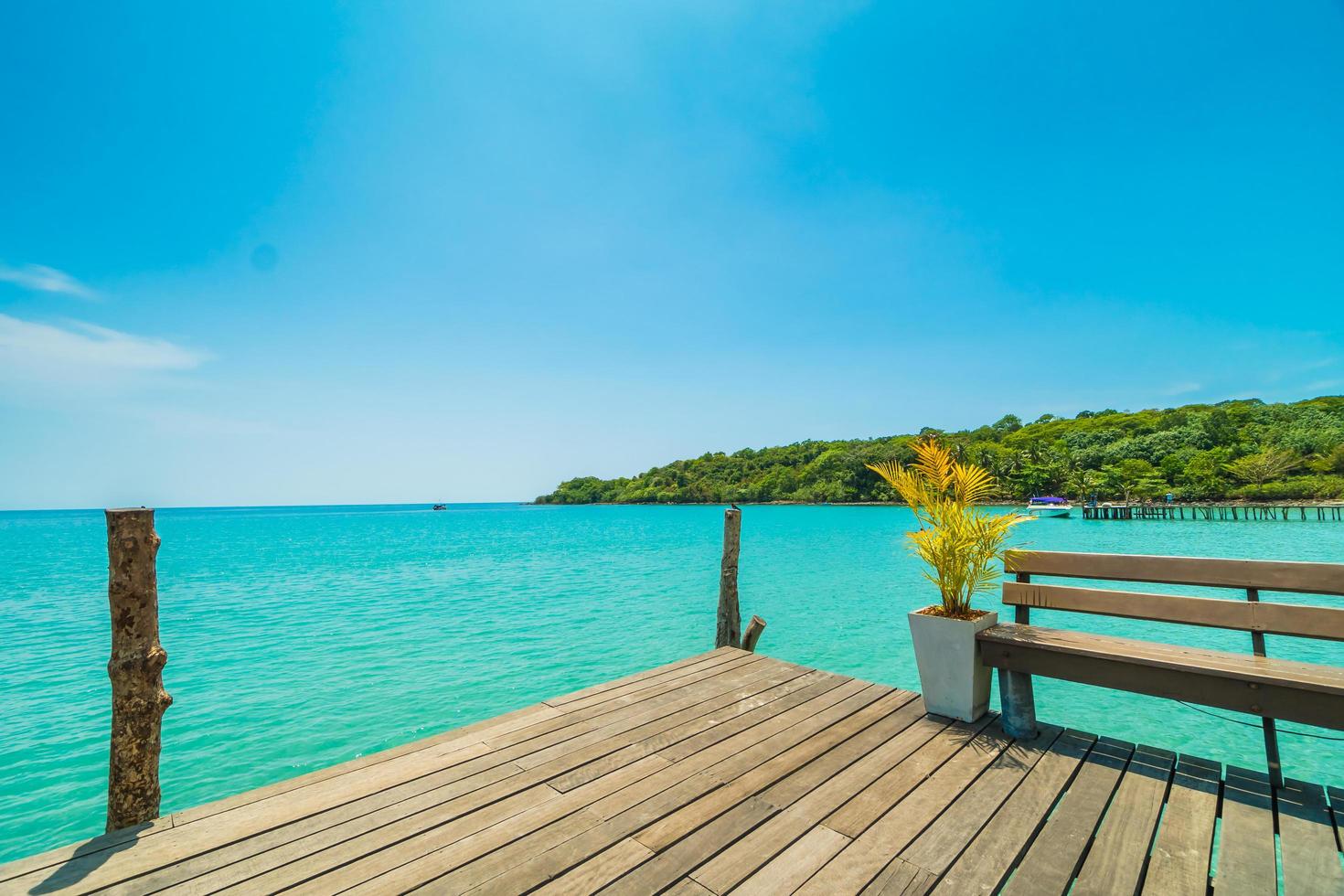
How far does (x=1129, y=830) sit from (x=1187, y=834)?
218 millimetres

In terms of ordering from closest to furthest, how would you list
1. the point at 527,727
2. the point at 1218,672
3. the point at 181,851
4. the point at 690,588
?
the point at 181,851, the point at 1218,672, the point at 527,727, the point at 690,588

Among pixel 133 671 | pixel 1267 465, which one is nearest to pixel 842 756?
pixel 133 671

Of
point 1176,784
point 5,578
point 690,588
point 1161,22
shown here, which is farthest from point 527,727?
point 5,578

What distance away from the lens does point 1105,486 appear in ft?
220

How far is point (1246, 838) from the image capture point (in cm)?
230

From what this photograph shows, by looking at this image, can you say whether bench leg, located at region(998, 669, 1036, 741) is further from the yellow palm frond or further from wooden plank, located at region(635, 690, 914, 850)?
wooden plank, located at region(635, 690, 914, 850)

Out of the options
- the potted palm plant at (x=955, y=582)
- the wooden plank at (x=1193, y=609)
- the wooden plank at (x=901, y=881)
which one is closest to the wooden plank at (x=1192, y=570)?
the wooden plank at (x=1193, y=609)

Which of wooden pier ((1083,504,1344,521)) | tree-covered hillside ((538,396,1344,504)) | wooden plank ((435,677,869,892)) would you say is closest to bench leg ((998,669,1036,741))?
wooden plank ((435,677,869,892))

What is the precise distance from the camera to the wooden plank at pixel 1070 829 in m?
2.06

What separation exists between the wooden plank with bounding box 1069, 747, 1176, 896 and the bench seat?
1.29 feet

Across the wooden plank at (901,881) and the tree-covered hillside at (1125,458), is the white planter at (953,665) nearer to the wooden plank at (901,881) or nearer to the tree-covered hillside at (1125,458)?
the wooden plank at (901,881)

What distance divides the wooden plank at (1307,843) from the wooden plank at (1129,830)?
1.27 feet

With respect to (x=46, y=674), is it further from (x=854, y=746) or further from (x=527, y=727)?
(x=854, y=746)

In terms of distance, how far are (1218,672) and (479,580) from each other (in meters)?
21.6
